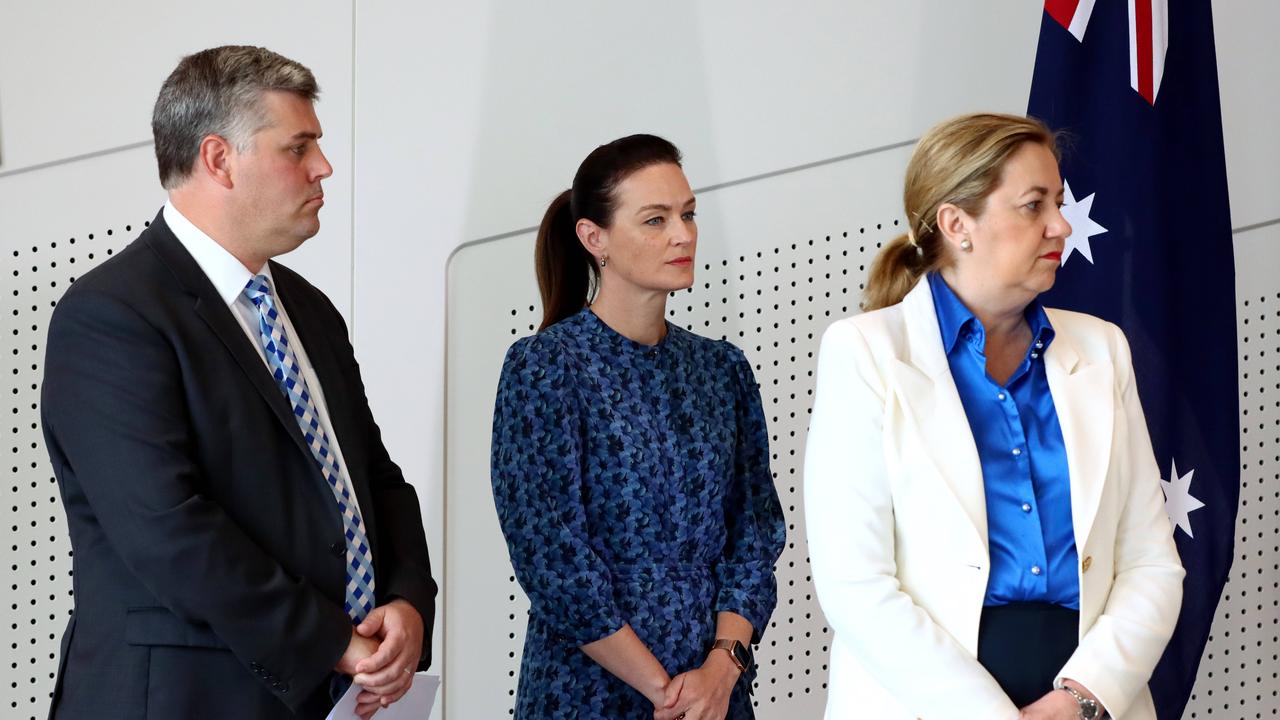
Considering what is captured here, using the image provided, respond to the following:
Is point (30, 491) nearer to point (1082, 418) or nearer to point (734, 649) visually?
point (734, 649)

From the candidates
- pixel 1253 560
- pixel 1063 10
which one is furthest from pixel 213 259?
pixel 1253 560

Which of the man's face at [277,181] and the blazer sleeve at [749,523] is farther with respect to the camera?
the blazer sleeve at [749,523]

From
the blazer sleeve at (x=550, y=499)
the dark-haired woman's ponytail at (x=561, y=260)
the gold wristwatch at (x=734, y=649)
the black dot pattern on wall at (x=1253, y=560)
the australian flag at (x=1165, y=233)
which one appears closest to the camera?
the blazer sleeve at (x=550, y=499)

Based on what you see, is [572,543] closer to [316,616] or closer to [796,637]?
[316,616]

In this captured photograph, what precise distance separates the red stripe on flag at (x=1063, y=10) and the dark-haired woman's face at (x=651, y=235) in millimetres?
1064

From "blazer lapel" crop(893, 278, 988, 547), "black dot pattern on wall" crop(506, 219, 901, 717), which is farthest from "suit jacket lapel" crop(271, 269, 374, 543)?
"black dot pattern on wall" crop(506, 219, 901, 717)

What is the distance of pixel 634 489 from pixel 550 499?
0.49 feet

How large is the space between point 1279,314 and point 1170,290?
956mm

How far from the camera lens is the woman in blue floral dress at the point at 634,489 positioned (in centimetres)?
230

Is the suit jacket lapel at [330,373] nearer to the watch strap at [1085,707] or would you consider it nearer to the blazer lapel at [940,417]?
the blazer lapel at [940,417]

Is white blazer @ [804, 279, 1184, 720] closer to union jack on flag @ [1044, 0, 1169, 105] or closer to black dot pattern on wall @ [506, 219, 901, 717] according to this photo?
union jack on flag @ [1044, 0, 1169, 105]

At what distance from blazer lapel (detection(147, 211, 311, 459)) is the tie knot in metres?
0.07

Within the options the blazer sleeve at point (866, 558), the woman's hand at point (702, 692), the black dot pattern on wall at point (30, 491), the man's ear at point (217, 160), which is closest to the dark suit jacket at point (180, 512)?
the man's ear at point (217, 160)

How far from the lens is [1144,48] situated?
299cm
